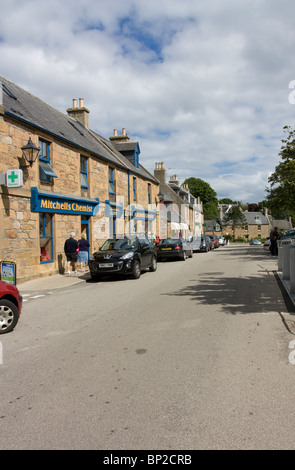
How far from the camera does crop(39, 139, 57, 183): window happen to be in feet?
46.4

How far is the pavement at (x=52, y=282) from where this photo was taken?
37.7 feet

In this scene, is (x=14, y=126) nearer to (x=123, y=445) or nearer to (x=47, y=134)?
(x=47, y=134)

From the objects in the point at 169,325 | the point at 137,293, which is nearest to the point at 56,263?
the point at 137,293

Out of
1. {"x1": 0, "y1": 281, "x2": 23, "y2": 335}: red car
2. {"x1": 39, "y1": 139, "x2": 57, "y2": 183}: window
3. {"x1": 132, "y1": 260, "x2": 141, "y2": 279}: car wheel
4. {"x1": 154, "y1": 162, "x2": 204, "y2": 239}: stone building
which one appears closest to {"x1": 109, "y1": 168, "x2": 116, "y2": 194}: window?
{"x1": 39, "y1": 139, "x2": 57, "y2": 183}: window

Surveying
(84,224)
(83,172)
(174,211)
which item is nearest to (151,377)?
(84,224)

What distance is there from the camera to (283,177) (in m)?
25.0

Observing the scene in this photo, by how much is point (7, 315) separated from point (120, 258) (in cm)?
663

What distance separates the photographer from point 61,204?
15.3 metres

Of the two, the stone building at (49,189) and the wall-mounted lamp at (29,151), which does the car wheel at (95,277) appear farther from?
the wall-mounted lamp at (29,151)

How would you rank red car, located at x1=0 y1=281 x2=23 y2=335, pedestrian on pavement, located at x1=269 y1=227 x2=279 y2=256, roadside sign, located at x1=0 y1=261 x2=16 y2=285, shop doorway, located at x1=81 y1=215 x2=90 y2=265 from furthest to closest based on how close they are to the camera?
pedestrian on pavement, located at x1=269 y1=227 x2=279 y2=256 → shop doorway, located at x1=81 y1=215 x2=90 y2=265 → roadside sign, located at x1=0 y1=261 x2=16 y2=285 → red car, located at x1=0 y1=281 x2=23 y2=335

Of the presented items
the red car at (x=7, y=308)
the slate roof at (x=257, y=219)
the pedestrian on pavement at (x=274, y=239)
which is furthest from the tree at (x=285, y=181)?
the slate roof at (x=257, y=219)

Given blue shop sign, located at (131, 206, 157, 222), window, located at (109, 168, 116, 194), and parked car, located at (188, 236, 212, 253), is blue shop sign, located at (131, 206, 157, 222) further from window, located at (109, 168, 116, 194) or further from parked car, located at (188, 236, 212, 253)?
parked car, located at (188, 236, 212, 253)

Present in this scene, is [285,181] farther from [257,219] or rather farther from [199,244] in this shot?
[257,219]

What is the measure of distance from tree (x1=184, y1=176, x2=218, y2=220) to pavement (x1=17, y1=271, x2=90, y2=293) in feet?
210
